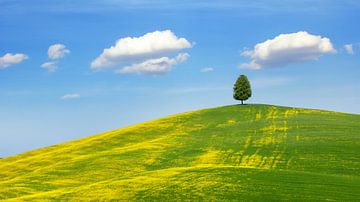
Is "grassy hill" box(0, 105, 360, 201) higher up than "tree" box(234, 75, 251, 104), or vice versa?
"tree" box(234, 75, 251, 104)

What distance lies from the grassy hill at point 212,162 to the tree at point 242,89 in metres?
2.27

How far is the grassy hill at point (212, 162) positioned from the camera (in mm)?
34938

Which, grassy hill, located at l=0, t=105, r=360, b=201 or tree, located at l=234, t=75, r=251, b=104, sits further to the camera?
tree, located at l=234, t=75, r=251, b=104

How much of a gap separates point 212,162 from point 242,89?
45.2m

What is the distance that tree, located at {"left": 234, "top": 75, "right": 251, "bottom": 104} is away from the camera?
96.0 meters

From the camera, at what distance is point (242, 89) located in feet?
315

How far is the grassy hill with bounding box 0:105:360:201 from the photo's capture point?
3494cm

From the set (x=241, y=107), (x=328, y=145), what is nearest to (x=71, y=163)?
(x=328, y=145)

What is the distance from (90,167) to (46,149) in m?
31.2

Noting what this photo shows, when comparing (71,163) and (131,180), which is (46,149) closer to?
(71,163)

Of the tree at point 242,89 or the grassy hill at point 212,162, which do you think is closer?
the grassy hill at point 212,162

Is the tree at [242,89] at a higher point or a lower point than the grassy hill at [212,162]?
higher

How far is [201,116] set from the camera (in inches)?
3484

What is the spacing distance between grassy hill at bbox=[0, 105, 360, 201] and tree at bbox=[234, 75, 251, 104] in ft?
7.46
